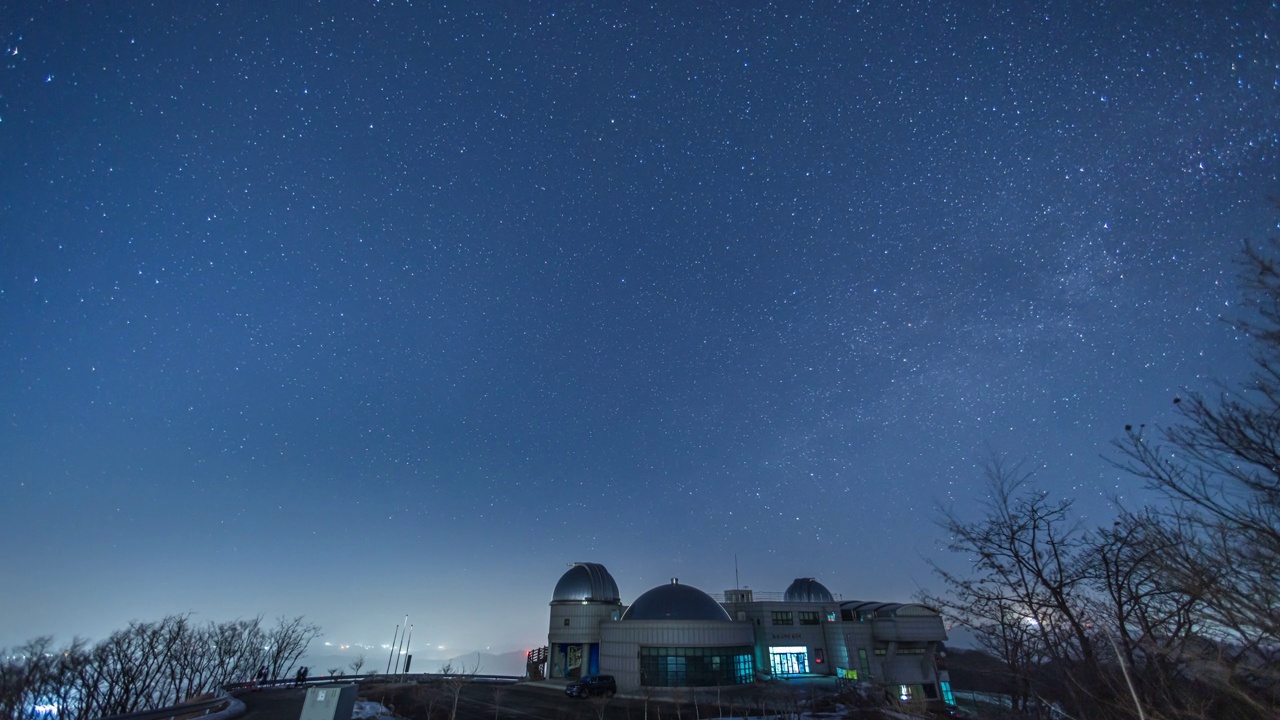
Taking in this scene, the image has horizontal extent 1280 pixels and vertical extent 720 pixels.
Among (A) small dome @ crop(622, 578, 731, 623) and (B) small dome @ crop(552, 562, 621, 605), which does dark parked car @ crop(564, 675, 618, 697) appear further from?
(B) small dome @ crop(552, 562, 621, 605)

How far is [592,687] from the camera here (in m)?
36.7

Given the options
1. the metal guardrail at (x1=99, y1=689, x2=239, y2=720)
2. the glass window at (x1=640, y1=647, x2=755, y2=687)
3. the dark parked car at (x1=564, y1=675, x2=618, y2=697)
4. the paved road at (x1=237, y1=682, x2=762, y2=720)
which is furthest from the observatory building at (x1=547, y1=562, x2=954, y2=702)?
the metal guardrail at (x1=99, y1=689, x2=239, y2=720)

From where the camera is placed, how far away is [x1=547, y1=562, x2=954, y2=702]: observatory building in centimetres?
4028

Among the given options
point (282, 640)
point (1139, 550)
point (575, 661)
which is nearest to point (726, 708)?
point (575, 661)

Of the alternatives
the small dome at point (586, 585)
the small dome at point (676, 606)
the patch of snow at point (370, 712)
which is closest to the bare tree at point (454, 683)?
the patch of snow at point (370, 712)

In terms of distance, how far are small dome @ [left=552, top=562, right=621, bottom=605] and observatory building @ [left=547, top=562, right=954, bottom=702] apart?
0.10 meters

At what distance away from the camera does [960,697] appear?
5153 cm

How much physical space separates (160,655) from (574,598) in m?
37.8

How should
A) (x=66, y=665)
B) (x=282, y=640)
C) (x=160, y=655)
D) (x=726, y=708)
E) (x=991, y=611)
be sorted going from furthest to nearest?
(x=282, y=640) < (x=160, y=655) < (x=66, y=665) < (x=726, y=708) < (x=991, y=611)

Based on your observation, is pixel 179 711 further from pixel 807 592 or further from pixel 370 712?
pixel 807 592

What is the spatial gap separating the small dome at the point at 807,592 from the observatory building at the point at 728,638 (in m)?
0.14

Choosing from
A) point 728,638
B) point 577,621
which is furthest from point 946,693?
point 577,621

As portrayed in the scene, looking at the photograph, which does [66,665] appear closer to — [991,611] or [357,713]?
[357,713]

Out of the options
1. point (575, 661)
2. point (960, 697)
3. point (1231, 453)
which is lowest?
point (960, 697)
